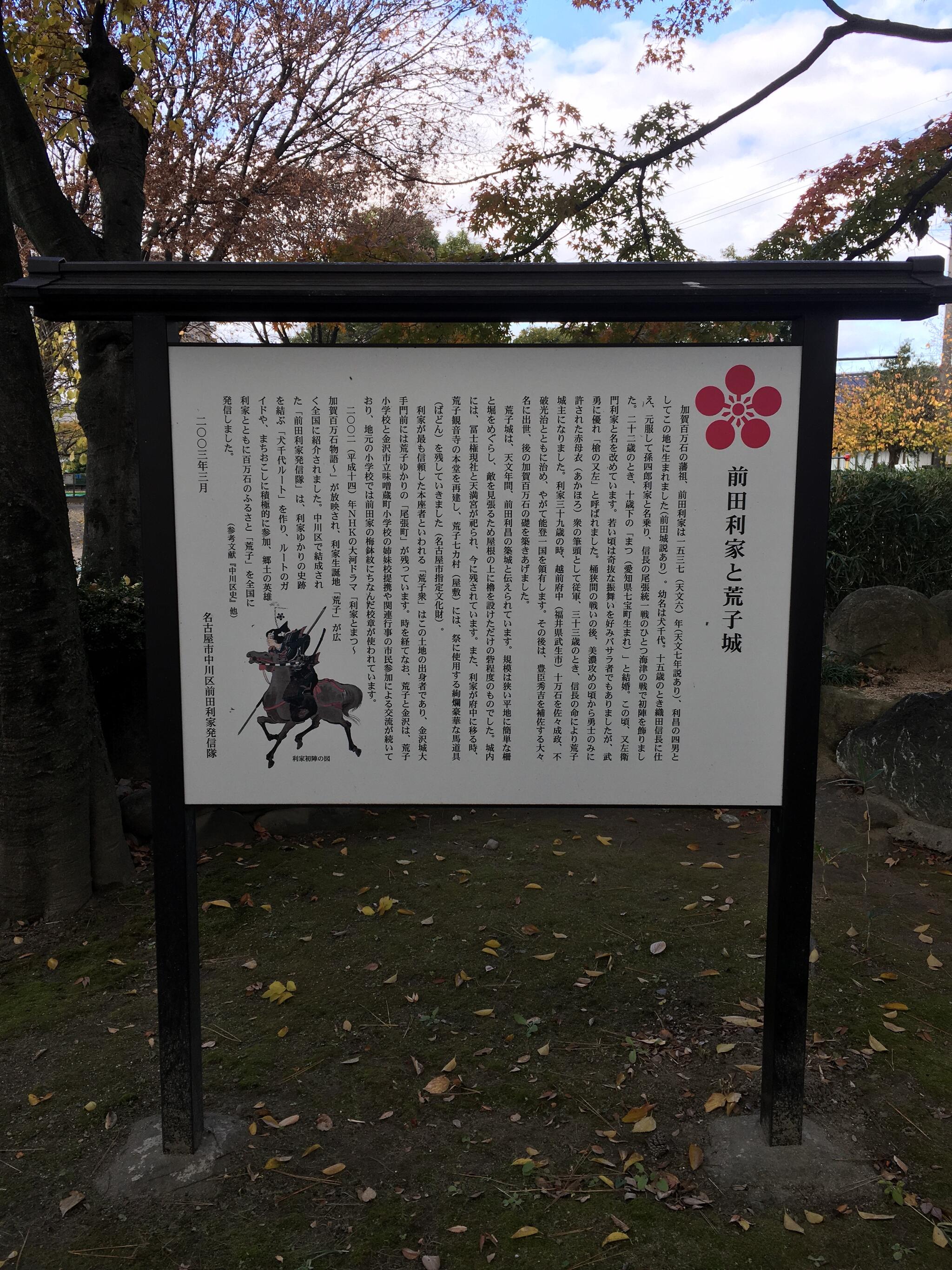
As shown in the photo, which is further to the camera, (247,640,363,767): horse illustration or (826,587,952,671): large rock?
(826,587,952,671): large rock

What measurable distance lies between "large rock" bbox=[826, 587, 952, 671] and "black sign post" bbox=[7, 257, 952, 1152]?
19.6ft

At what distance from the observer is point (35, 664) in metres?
4.91

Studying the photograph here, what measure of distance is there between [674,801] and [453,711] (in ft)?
2.99

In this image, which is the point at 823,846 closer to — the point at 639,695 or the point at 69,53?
the point at 639,695

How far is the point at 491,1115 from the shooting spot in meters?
3.58

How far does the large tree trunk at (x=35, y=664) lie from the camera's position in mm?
4797

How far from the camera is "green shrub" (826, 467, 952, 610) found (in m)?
10.4

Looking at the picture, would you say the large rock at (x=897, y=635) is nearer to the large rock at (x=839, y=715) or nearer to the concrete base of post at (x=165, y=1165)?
the large rock at (x=839, y=715)

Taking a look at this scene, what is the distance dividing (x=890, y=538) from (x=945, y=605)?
1898 mm

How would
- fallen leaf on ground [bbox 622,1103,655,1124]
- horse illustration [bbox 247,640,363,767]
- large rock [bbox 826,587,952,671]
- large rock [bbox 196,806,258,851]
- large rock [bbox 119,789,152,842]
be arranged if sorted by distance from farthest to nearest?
large rock [bbox 826,587,952,671] < large rock [bbox 196,806,258,851] < large rock [bbox 119,789,152,842] < fallen leaf on ground [bbox 622,1103,655,1124] < horse illustration [bbox 247,640,363,767]

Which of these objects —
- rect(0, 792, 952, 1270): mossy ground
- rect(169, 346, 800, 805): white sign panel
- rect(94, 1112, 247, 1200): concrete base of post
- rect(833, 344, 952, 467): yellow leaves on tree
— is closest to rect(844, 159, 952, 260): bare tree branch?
rect(0, 792, 952, 1270): mossy ground

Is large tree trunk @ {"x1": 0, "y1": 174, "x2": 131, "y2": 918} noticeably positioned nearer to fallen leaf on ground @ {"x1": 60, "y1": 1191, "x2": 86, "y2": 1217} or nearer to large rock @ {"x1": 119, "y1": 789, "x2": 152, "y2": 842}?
large rock @ {"x1": 119, "y1": 789, "x2": 152, "y2": 842}

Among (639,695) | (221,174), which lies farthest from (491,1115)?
(221,174)

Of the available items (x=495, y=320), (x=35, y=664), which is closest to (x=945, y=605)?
(x=495, y=320)
